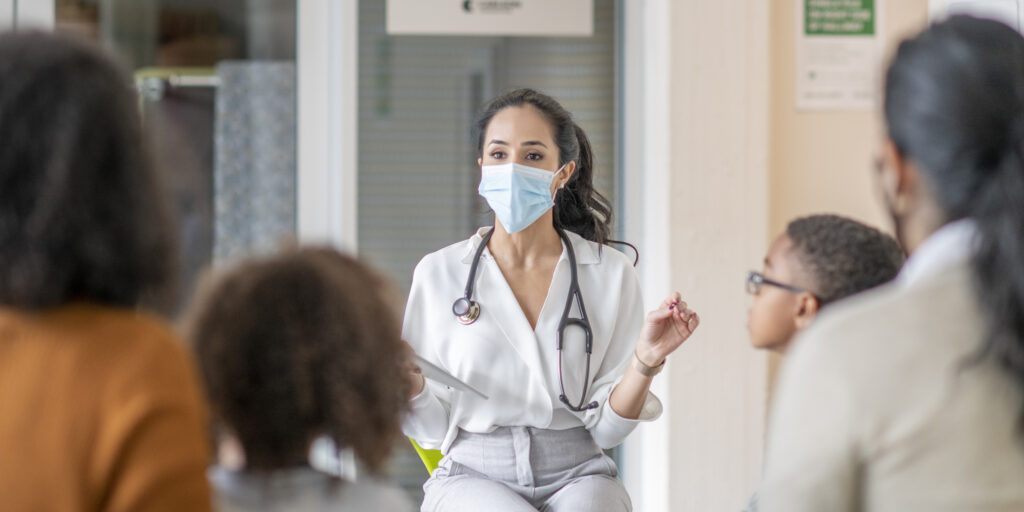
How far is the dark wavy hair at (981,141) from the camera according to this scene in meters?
0.99

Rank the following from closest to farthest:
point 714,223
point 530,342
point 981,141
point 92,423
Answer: point 92,423 → point 981,141 → point 530,342 → point 714,223

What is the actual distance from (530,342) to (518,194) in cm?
39

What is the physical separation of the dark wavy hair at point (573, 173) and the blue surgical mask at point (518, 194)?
0.12 meters

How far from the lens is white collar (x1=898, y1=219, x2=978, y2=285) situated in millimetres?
1032

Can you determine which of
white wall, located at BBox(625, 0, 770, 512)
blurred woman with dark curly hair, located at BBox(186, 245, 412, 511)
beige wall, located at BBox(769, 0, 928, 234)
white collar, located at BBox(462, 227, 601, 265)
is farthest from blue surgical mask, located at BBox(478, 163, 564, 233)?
blurred woman with dark curly hair, located at BBox(186, 245, 412, 511)

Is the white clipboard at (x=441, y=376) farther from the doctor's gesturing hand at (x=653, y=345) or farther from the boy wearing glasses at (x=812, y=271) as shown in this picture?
the boy wearing glasses at (x=812, y=271)

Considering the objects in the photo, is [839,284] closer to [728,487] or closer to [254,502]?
[254,502]

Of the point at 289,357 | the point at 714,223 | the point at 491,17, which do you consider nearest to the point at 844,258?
the point at 289,357

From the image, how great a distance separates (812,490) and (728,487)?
2.11 meters

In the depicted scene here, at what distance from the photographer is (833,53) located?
3.11m

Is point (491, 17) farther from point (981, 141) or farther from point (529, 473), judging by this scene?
point (981, 141)

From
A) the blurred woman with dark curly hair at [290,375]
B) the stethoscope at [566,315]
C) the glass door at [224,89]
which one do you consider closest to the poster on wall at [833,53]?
the stethoscope at [566,315]

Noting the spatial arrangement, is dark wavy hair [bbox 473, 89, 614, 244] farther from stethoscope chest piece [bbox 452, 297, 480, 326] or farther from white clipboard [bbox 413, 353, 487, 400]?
white clipboard [bbox 413, 353, 487, 400]

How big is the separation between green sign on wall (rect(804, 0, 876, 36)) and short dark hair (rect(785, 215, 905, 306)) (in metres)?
1.47
